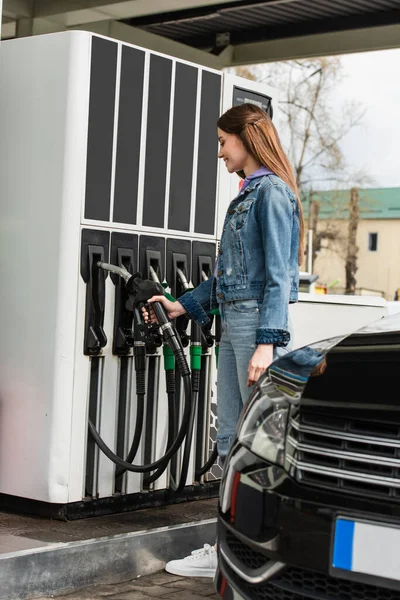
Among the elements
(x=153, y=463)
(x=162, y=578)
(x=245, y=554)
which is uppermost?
(x=245, y=554)

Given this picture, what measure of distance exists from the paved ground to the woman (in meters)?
0.10

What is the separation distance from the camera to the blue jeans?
14.2 ft

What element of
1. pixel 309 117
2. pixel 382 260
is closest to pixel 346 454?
pixel 309 117

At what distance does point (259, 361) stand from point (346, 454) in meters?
1.23

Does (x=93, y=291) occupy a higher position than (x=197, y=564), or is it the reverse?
(x=93, y=291)

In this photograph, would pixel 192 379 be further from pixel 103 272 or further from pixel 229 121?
pixel 229 121

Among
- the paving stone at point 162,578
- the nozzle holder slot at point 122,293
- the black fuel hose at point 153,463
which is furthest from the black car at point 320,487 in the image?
the nozzle holder slot at point 122,293

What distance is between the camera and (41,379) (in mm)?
4973

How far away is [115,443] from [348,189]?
33.0 meters

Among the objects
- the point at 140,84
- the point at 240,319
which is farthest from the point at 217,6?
the point at 240,319

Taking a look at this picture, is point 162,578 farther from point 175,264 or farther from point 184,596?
point 175,264

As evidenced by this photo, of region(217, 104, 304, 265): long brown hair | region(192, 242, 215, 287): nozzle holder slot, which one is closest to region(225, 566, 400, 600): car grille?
region(217, 104, 304, 265): long brown hair

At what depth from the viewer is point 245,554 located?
10.3 ft

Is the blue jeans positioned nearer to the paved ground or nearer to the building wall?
the paved ground
